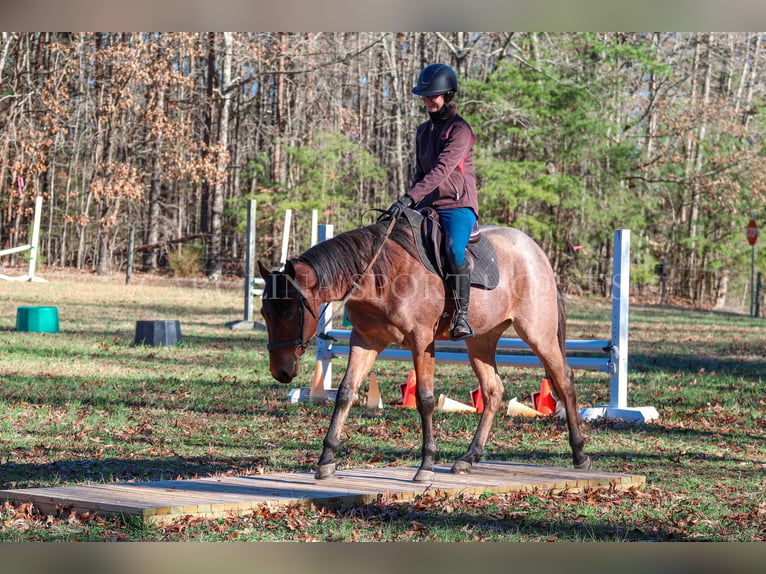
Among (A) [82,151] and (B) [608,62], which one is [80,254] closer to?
(A) [82,151]

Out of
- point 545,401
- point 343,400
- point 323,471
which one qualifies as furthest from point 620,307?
point 323,471

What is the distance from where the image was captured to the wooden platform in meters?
5.80

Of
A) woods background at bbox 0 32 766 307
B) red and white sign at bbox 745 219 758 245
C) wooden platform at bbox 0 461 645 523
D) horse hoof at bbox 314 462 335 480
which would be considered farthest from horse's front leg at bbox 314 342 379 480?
red and white sign at bbox 745 219 758 245

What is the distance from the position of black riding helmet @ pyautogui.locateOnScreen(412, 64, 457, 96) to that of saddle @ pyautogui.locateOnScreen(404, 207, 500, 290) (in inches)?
33.4

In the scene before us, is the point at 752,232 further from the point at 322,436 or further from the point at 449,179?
the point at 449,179

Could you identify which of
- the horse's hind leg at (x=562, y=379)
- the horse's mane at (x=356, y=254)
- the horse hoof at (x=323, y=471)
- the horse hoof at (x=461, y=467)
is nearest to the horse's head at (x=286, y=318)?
the horse's mane at (x=356, y=254)

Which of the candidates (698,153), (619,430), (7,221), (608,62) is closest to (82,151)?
(7,221)

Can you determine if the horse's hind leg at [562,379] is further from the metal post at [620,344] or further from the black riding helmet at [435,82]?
the metal post at [620,344]

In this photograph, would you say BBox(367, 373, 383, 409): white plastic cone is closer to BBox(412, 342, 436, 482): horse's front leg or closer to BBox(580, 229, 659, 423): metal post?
BBox(580, 229, 659, 423): metal post

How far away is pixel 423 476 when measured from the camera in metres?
6.93

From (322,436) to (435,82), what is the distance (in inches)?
157

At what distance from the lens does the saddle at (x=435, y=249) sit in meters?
7.13

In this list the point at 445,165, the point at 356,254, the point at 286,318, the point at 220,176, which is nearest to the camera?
the point at 286,318

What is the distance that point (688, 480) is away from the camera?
792cm
